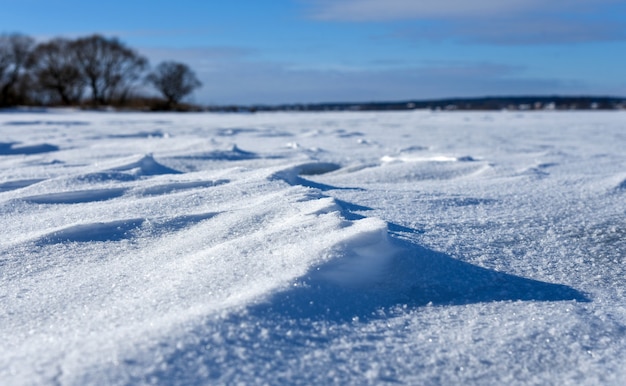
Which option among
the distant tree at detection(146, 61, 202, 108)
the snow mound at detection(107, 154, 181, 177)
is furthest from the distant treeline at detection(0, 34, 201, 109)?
the snow mound at detection(107, 154, 181, 177)

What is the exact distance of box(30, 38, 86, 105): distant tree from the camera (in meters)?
31.2

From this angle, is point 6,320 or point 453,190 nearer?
point 6,320

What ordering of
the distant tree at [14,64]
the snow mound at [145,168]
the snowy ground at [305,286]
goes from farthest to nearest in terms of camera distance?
the distant tree at [14,64]
the snow mound at [145,168]
the snowy ground at [305,286]

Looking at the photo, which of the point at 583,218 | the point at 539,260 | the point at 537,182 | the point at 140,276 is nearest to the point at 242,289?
the point at 140,276

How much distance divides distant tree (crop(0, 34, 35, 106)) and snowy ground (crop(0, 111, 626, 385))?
2742 centimetres

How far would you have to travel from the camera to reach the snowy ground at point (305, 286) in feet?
4.65

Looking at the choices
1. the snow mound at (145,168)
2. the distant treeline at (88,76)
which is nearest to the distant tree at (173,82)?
the distant treeline at (88,76)

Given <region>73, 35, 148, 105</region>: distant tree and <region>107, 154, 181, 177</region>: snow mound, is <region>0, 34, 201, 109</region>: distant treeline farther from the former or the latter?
<region>107, 154, 181, 177</region>: snow mound

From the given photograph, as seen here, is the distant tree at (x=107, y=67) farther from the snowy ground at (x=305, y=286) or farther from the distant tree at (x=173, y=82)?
the snowy ground at (x=305, y=286)

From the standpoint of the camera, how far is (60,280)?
1986 millimetres

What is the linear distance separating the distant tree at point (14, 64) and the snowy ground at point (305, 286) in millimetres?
27420

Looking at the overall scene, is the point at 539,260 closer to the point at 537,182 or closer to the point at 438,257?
the point at 438,257

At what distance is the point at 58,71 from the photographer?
32125mm

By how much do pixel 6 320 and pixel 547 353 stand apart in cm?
133
